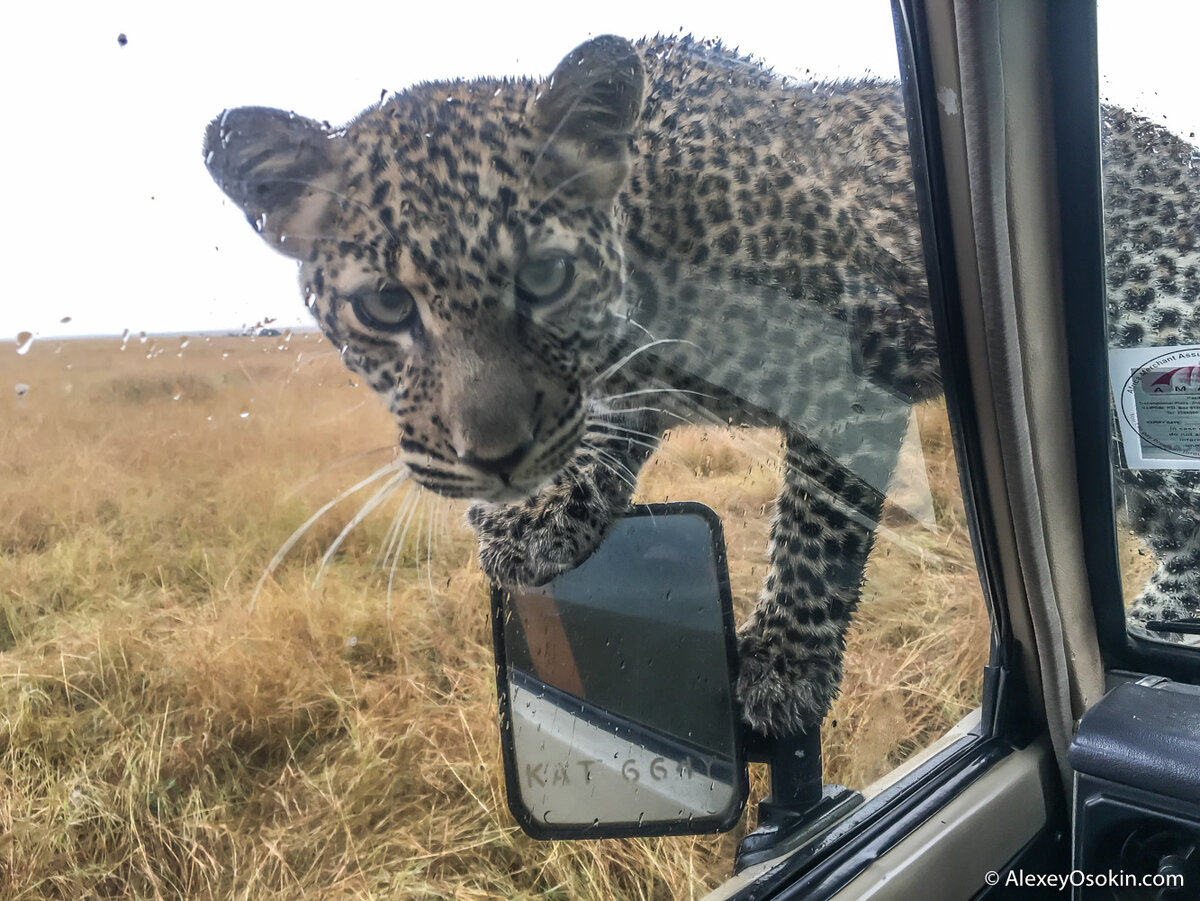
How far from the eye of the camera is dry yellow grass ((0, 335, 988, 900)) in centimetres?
76

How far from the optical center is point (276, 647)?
35.8 inches

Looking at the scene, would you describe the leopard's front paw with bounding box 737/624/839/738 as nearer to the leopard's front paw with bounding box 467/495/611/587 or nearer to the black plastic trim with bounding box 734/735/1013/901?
the black plastic trim with bounding box 734/735/1013/901

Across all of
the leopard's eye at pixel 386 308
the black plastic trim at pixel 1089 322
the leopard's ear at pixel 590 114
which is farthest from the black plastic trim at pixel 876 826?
the leopard's ear at pixel 590 114

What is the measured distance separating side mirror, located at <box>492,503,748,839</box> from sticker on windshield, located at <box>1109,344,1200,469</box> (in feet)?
2.43

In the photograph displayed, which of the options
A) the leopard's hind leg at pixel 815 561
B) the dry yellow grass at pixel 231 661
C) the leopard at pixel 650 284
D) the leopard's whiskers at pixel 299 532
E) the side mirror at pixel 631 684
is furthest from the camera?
the leopard's hind leg at pixel 815 561

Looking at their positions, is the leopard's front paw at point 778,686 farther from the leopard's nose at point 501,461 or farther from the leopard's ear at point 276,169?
the leopard's ear at point 276,169

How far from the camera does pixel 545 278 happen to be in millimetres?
1126

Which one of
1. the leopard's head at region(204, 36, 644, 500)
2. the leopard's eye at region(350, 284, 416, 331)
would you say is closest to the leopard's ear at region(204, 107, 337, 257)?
the leopard's head at region(204, 36, 644, 500)

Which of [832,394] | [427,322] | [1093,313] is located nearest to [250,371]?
[427,322]

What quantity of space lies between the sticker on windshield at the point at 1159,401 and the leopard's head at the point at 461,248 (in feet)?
3.14

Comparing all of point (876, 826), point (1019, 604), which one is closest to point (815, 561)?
point (1019, 604)

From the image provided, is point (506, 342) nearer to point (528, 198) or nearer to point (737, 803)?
point (528, 198)

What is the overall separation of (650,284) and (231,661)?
0.94m

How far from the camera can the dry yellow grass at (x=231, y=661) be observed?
29.8 inches
